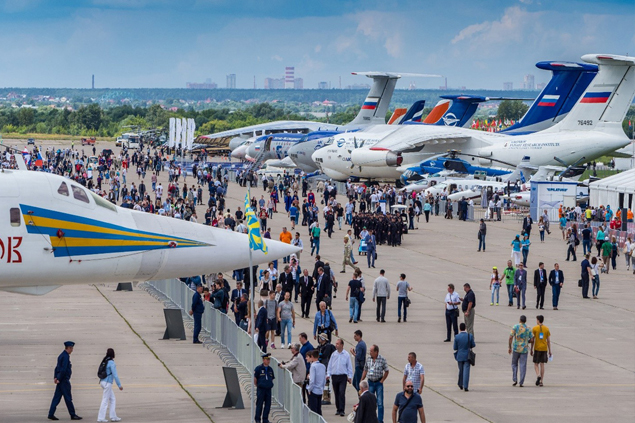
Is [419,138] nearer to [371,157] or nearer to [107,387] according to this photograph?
[371,157]

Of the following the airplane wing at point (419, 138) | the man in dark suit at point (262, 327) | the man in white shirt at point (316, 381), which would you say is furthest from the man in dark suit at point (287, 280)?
the airplane wing at point (419, 138)

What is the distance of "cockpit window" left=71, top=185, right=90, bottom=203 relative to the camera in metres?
15.0

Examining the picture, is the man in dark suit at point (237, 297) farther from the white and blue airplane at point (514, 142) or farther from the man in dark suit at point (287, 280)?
the white and blue airplane at point (514, 142)

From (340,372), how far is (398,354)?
198 inches

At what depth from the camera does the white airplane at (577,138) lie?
58.7 meters

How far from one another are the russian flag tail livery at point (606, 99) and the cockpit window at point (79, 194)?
46.7 m

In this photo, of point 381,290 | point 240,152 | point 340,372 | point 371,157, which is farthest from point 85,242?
point 240,152

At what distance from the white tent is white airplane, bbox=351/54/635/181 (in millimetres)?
12936

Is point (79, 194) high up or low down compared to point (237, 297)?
up

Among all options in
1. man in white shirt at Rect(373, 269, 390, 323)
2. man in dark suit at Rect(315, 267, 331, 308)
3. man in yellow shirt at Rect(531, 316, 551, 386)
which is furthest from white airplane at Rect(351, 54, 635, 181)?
man in yellow shirt at Rect(531, 316, 551, 386)

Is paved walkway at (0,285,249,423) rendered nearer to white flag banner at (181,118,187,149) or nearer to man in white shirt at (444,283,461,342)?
man in white shirt at (444,283,461,342)

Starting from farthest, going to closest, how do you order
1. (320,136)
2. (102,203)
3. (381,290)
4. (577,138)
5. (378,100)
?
(378,100)
(320,136)
(577,138)
(381,290)
(102,203)

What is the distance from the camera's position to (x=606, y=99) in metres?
59.9

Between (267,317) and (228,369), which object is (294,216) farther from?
(228,369)
